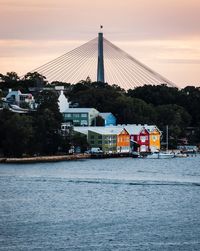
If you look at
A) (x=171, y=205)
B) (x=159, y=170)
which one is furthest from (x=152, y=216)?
(x=159, y=170)

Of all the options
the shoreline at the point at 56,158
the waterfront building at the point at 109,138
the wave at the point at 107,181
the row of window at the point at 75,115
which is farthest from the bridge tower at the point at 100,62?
the wave at the point at 107,181

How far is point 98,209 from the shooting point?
16.7m

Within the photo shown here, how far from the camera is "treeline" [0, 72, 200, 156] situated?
29859 millimetres

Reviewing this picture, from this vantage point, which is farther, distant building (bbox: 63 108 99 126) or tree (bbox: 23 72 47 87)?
tree (bbox: 23 72 47 87)

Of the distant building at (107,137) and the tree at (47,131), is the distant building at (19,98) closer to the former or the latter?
the distant building at (107,137)

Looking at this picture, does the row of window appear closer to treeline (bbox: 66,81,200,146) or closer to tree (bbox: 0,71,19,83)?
treeline (bbox: 66,81,200,146)

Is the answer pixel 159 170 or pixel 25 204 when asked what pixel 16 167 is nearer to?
pixel 159 170

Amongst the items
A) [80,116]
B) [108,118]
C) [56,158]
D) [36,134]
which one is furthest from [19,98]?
[56,158]

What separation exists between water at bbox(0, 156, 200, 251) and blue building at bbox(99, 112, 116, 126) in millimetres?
13360

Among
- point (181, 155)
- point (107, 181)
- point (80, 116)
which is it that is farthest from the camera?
point (80, 116)

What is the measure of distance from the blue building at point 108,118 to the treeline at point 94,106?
583mm

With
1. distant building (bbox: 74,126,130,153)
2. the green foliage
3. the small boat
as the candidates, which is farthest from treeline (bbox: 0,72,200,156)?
the small boat

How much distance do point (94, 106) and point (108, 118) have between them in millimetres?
2044

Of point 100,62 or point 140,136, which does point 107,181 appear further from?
point 100,62
